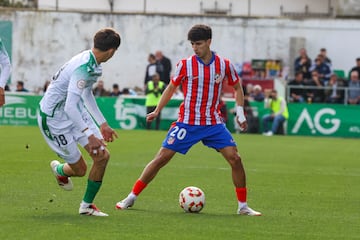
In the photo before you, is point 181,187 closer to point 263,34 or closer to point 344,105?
point 344,105

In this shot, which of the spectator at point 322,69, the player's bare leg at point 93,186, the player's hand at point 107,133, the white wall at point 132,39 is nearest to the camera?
the player's hand at point 107,133

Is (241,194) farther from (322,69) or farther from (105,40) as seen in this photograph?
(322,69)

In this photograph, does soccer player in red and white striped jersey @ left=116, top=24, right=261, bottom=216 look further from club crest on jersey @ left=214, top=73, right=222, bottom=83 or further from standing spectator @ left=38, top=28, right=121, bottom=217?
standing spectator @ left=38, top=28, right=121, bottom=217

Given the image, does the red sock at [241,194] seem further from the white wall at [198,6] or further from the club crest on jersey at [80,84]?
the white wall at [198,6]

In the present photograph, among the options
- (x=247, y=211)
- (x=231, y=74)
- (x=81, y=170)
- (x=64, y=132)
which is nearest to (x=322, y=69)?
(x=231, y=74)

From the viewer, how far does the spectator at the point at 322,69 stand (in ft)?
115

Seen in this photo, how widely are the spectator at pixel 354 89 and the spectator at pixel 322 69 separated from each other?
919mm

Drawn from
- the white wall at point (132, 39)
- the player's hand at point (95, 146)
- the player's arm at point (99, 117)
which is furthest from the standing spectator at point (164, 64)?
the player's hand at point (95, 146)

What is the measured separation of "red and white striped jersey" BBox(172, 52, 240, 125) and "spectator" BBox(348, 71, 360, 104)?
23.1m

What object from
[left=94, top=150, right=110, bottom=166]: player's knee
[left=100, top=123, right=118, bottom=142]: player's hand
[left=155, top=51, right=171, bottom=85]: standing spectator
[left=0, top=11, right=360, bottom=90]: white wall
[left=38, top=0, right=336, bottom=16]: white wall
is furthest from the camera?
[left=38, top=0, right=336, bottom=16]: white wall

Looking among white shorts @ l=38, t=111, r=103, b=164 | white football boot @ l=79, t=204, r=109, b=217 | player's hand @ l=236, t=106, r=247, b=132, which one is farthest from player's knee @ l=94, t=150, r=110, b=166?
player's hand @ l=236, t=106, r=247, b=132

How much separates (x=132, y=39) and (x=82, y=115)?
29674 mm

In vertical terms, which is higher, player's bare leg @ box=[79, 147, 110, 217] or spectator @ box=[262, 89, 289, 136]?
player's bare leg @ box=[79, 147, 110, 217]

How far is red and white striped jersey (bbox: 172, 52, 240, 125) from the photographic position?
11672 millimetres
